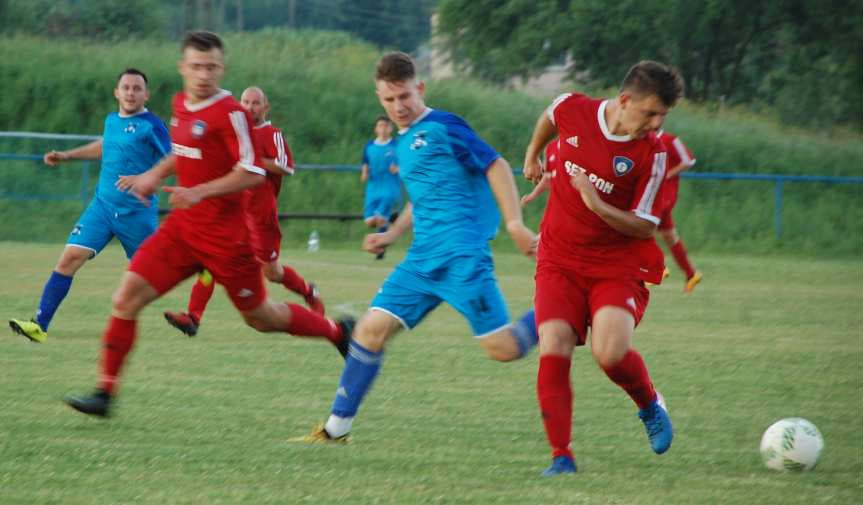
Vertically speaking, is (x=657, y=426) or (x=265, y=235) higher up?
(x=657, y=426)

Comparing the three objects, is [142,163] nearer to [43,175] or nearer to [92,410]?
[92,410]

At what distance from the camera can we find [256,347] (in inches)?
399

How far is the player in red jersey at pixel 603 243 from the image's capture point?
571 centimetres

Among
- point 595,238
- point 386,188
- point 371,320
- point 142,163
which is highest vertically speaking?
point 595,238

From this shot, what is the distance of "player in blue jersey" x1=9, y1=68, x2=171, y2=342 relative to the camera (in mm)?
9984

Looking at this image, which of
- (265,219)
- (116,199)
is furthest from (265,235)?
(116,199)

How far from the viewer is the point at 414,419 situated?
714cm

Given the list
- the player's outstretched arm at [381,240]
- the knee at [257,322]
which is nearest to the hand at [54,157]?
the knee at [257,322]

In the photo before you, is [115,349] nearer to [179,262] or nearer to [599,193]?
[179,262]

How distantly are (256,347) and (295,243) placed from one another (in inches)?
539

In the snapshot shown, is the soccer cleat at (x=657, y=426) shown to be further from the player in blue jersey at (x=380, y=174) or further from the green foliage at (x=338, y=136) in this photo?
the green foliage at (x=338, y=136)

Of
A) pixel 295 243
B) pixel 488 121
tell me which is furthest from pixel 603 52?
pixel 295 243

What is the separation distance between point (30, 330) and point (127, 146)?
1.46 meters

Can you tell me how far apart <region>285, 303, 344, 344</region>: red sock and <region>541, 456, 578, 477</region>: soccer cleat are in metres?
2.65
